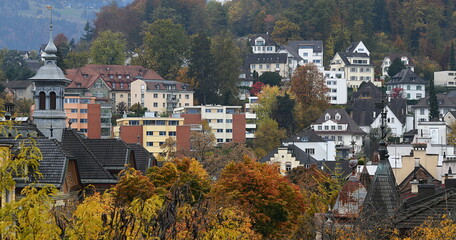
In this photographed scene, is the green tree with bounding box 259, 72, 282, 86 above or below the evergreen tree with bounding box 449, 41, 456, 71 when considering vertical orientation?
below

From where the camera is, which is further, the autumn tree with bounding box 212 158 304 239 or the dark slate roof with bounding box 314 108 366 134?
the dark slate roof with bounding box 314 108 366 134

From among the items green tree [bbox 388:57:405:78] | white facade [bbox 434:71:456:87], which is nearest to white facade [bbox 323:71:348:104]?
green tree [bbox 388:57:405:78]

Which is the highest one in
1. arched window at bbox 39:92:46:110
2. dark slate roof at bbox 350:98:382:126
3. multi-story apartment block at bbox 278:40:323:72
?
multi-story apartment block at bbox 278:40:323:72

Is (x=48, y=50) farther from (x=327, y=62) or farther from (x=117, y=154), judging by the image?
(x=327, y=62)

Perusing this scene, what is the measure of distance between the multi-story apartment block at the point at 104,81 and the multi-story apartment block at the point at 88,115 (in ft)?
43.5

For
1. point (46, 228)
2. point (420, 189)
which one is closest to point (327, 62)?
point (420, 189)

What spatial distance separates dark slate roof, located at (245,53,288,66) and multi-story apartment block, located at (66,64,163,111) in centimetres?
2332

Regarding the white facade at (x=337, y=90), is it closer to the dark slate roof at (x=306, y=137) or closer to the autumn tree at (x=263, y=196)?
the dark slate roof at (x=306, y=137)

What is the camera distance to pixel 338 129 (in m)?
150

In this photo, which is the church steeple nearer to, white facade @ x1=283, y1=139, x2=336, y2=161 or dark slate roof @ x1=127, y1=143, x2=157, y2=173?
dark slate roof @ x1=127, y1=143, x2=157, y2=173

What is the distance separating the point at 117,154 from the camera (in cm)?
5653

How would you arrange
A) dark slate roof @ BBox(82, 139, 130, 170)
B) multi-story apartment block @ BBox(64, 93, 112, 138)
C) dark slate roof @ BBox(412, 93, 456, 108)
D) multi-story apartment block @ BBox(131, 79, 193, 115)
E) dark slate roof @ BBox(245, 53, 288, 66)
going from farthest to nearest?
dark slate roof @ BBox(245, 53, 288, 66), multi-story apartment block @ BBox(131, 79, 193, 115), dark slate roof @ BBox(412, 93, 456, 108), multi-story apartment block @ BBox(64, 93, 112, 138), dark slate roof @ BBox(82, 139, 130, 170)

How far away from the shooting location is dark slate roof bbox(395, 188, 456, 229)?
113ft

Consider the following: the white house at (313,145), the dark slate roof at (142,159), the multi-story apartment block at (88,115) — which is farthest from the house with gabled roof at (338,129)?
the dark slate roof at (142,159)
